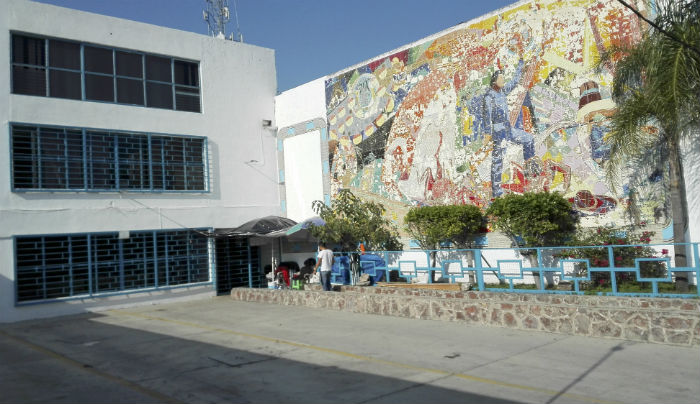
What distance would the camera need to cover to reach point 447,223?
55.5ft

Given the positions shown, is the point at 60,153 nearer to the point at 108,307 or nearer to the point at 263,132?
the point at 108,307

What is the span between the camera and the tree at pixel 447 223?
1680 cm

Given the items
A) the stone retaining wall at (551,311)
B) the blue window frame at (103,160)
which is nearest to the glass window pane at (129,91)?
the blue window frame at (103,160)

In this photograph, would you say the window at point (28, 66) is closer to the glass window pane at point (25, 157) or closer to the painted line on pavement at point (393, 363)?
the glass window pane at point (25, 157)

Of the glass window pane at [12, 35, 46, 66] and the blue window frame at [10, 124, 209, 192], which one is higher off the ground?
the glass window pane at [12, 35, 46, 66]

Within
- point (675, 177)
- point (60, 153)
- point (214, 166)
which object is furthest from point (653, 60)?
point (60, 153)

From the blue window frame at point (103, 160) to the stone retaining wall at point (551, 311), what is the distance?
22.6 feet

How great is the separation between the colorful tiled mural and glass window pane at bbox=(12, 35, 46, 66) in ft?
32.7

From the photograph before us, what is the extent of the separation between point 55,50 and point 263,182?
28.2 ft

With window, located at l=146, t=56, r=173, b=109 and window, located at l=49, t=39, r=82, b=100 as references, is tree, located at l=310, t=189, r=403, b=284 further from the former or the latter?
window, located at l=49, t=39, r=82, b=100

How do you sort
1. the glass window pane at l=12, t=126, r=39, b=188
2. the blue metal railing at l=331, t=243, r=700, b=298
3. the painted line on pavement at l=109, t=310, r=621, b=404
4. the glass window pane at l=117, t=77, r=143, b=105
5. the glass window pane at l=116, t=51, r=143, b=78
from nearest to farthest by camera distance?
the painted line on pavement at l=109, t=310, r=621, b=404
the blue metal railing at l=331, t=243, r=700, b=298
the glass window pane at l=12, t=126, r=39, b=188
the glass window pane at l=117, t=77, r=143, b=105
the glass window pane at l=116, t=51, r=143, b=78

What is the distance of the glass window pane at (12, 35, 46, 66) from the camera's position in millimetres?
17594

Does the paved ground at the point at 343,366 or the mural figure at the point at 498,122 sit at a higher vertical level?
the mural figure at the point at 498,122

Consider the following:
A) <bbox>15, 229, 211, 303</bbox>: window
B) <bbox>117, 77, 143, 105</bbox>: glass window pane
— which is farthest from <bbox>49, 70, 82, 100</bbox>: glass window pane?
<bbox>15, 229, 211, 303</bbox>: window
